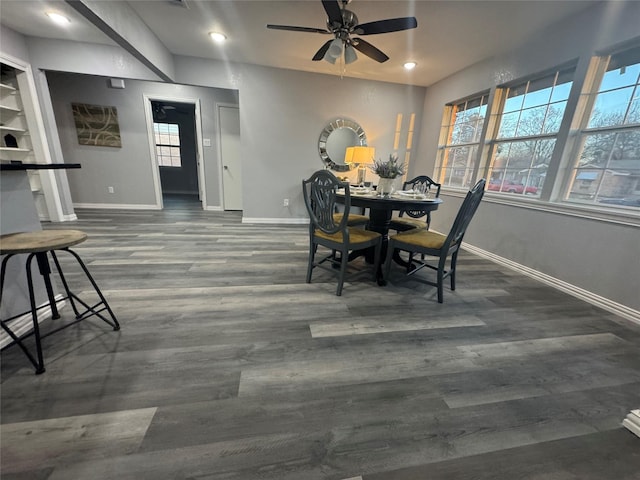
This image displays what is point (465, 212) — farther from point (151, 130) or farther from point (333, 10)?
point (151, 130)

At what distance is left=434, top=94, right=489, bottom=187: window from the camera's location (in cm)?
356

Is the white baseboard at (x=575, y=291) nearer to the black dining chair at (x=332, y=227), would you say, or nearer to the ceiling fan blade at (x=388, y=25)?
the black dining chair at (x=332, y=227)

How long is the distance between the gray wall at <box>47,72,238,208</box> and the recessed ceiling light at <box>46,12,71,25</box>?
1.74 m

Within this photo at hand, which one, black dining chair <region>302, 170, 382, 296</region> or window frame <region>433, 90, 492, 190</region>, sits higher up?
window frame <region>433, 90, 492, 190</region>

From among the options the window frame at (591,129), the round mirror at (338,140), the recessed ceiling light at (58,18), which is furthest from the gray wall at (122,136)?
the window frame at (591,129)

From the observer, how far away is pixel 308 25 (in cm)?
Result: 267

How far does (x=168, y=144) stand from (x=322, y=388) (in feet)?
26.8

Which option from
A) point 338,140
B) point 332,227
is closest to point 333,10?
point 332,227

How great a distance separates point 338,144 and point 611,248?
11.6ft

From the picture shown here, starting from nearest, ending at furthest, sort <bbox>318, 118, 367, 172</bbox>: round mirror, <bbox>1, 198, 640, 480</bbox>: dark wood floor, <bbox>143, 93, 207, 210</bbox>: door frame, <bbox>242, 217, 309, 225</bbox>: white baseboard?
<bbox>1, 198, 640, 480</bbox>: dark wood floor → <bbox>318, 118, 367, 172</bbox>: round mirror → <bbox>242, 217, 309, 225</bbox>: white baseboard → <bbox>143, 93, 207, 210</bbox>: door frame

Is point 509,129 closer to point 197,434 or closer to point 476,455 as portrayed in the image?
point 476,455

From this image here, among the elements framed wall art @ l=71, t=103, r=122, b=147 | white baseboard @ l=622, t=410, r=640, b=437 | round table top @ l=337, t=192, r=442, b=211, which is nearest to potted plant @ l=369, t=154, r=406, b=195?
round table top @ l=337, t=192, r=442, b=211

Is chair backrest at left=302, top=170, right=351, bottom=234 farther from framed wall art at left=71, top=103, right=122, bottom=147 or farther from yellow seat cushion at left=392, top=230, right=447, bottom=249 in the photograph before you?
framed wall art at left=71, top=103, right=122, bottom=147

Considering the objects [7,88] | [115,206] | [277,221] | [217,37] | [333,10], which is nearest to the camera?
[333,10]
